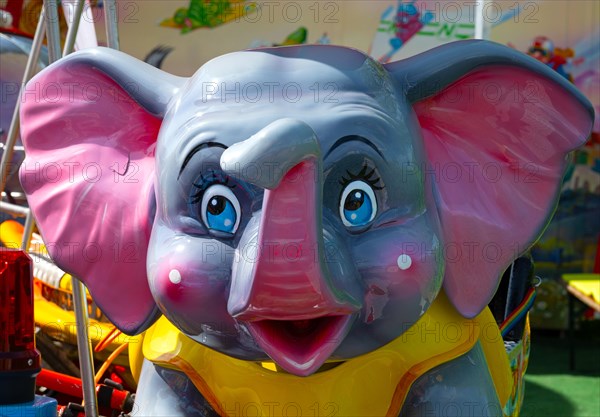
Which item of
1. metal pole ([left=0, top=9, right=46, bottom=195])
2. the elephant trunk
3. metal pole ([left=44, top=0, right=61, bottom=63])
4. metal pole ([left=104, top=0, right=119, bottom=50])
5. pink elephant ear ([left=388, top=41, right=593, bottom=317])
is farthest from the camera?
metal pole ([left=104, top=0, right=119, bottom=50])

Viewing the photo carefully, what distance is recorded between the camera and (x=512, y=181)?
4.60ft

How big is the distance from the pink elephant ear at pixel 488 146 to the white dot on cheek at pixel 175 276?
1.29 feet

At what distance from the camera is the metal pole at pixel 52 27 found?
1587 millimetres

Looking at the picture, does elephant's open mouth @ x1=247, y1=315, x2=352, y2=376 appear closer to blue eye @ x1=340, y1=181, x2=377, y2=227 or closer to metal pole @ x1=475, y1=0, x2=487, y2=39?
blue eye @ x1=340, y1=181, x2=377, y2=227

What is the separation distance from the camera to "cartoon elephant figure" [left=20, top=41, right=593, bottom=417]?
113 cm

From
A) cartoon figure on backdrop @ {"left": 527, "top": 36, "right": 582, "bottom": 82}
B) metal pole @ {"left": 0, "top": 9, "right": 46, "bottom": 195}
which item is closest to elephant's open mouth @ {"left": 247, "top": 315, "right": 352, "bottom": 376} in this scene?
metal pole @ {"left": 0, "top": 9, "right": 46, "bottom": 195}

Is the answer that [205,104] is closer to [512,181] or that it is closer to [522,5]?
[512,181]

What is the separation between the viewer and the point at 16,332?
128cm

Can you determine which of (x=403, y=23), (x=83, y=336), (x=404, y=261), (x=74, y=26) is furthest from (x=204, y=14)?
(x=404, y=261)

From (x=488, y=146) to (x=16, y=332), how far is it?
0.75m

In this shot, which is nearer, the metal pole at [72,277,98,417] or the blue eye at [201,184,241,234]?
the blue eye at [201,184,241,234]

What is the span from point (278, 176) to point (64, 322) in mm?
1522

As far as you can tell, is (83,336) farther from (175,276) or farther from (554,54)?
(554,54)

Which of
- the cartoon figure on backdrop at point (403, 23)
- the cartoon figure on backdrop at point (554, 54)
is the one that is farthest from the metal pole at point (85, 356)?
the cartoon figure on backdrop at point (554, 54)
